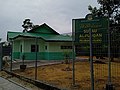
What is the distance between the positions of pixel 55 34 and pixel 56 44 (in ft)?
15.7

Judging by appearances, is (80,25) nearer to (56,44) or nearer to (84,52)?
(84,52)

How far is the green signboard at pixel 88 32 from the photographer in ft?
28.3

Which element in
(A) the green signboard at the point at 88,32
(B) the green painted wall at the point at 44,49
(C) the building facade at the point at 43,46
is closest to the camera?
(A) the green signboard at the point at 88,32

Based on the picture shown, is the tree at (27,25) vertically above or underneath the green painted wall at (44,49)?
above

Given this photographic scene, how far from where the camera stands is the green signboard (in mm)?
8633

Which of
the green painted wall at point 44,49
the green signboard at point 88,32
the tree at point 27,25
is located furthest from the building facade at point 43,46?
the tree at point 27,25

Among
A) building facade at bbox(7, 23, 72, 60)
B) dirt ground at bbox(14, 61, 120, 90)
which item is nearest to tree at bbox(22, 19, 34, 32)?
building facade at bbox(7, 23, 72, 60)

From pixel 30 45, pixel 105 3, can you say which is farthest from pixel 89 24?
pixel 30 45

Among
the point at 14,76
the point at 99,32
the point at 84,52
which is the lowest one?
the point at 14,76

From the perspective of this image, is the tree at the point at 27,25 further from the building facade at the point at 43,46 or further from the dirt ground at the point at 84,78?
the dirt ground at the point at 84,78

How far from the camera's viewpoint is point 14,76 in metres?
15.2

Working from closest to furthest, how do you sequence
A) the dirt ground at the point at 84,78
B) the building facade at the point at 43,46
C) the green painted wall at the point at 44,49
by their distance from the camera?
the dirt ground at the point at 84,78, the building facade at the point at 43,46, the green painted wall at the point at 44,49

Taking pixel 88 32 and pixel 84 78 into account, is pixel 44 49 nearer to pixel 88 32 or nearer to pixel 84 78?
pixel 84 78

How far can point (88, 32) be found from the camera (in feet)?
29.8
